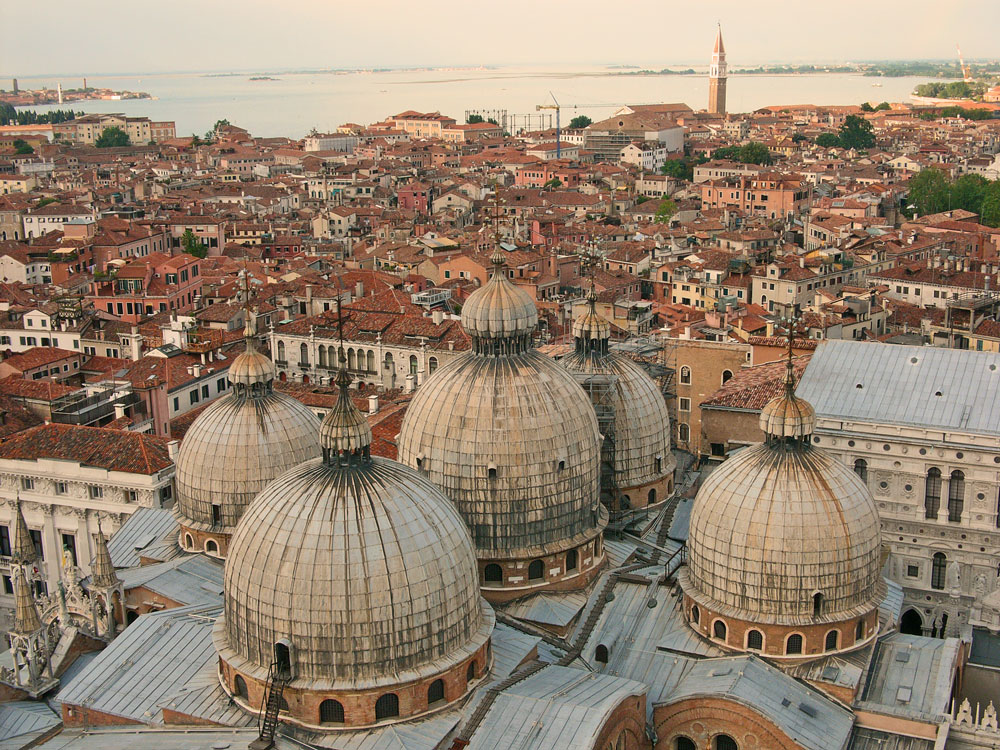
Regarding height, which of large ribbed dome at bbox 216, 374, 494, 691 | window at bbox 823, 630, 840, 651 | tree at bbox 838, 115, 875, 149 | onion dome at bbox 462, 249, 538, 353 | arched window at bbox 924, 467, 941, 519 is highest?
tree at bbox 838, 115, 875, 149

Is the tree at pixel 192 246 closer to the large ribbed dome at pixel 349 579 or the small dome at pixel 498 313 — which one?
the small dome at pixel 498 313

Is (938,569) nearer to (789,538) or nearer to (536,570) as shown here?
(789,538)

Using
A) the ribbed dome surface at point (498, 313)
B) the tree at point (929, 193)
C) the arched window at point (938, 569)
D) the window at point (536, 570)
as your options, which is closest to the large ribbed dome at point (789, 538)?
the window at point (536, 570)

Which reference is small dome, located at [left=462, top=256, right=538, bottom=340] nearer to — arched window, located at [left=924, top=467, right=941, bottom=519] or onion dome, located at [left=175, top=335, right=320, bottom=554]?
onion dome, located at [left=175, top=335, right=320, bottom=554]

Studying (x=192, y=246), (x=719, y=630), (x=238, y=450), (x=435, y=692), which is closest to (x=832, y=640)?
(x=719, y=630)

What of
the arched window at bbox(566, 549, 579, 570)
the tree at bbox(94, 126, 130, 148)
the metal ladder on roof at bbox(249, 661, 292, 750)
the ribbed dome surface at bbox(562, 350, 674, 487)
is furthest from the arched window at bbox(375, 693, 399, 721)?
the tree at bbox(94, 126, 130, 148)

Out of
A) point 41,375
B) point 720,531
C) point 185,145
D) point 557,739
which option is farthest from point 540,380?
point 185,145
